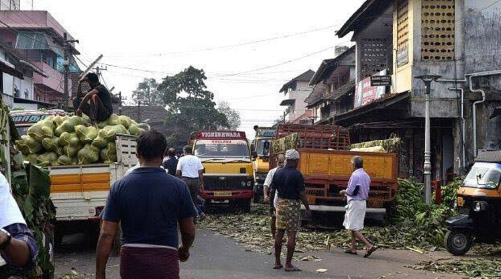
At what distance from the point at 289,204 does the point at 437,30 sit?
13378mm

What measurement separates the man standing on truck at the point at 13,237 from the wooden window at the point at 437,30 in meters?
19.5

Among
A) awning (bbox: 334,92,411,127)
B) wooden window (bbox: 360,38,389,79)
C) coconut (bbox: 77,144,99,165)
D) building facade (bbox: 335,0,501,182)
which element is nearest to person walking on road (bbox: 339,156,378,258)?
coconut (bbox: 77,144,99,165)

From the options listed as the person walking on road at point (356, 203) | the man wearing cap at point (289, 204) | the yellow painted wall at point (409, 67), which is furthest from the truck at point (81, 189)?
the yellow painted wall at point (409, 67)

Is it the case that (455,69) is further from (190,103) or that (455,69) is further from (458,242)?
(190,103)

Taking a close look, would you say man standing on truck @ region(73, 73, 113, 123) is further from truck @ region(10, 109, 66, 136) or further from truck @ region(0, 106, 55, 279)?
truck @ region(0, 106, 55, 279)

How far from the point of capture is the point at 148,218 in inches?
176

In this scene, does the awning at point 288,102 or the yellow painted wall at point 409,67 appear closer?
the yellow painted wall at point 409,67

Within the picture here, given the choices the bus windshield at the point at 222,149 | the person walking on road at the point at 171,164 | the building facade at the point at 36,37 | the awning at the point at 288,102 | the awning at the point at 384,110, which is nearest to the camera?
the person walking on road at the point at 171,164

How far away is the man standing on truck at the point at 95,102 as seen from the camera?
11.3 meters

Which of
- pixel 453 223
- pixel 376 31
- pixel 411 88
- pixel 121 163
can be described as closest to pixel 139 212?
pixel 121 163

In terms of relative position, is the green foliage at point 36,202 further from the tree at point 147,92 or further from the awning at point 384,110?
the tree at point 147,92

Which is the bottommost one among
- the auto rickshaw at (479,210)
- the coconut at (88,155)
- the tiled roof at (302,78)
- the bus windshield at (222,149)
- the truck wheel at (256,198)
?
the truck wheel at (256,198)

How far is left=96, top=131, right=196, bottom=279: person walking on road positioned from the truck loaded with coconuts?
20.2ft

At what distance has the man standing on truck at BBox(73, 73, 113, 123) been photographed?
11.3 meters
